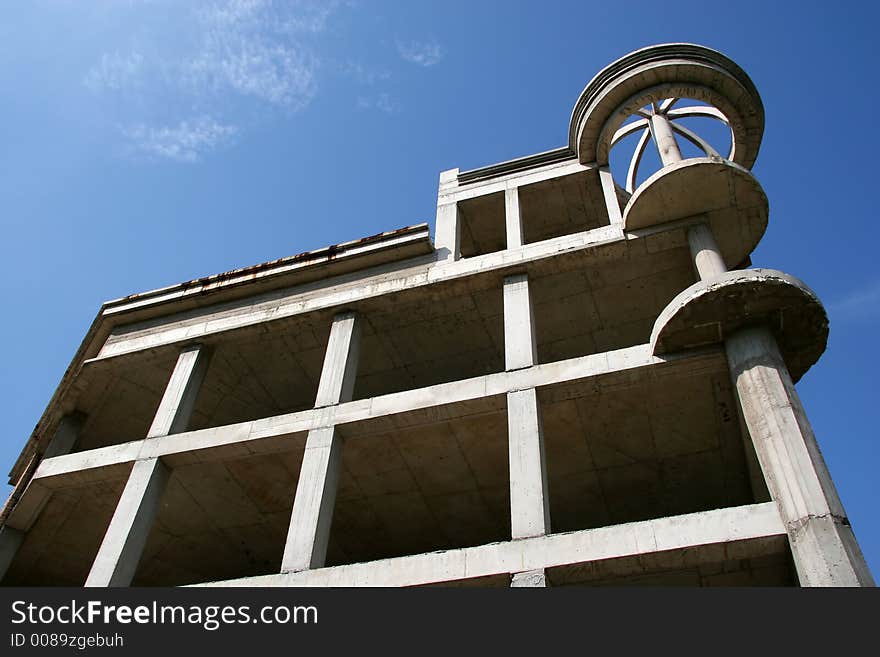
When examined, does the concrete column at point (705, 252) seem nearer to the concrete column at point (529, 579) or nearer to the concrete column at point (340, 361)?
the concrete column at point (529, 579)

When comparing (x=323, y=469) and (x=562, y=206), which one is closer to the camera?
(x=323, y=469)

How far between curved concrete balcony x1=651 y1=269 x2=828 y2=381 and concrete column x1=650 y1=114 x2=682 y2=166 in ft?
12.7

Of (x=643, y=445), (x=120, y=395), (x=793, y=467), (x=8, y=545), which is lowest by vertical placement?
(x=793, y=467)

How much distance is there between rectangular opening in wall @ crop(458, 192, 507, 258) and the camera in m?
17.3

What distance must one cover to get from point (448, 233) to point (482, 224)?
2264 millimetres

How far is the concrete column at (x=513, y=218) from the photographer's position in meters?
15.0

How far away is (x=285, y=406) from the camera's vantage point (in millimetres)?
17062

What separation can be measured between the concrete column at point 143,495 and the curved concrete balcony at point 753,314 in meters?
8.84

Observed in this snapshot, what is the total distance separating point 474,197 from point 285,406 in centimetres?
656

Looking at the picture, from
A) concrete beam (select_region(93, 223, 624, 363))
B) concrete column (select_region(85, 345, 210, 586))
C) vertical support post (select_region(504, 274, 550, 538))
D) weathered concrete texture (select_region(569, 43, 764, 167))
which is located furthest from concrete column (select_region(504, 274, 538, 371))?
concrete column (select_region(85, 345, 210, 586))

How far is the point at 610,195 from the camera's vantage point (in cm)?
1559

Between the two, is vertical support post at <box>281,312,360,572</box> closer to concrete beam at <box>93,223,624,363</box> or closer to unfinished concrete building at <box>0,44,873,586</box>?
unfinished concrete building at <box>0,44,873,586</box>

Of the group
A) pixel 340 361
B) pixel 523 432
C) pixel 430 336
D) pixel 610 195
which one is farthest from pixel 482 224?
pixel 523 432

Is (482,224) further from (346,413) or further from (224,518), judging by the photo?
(224,518)
